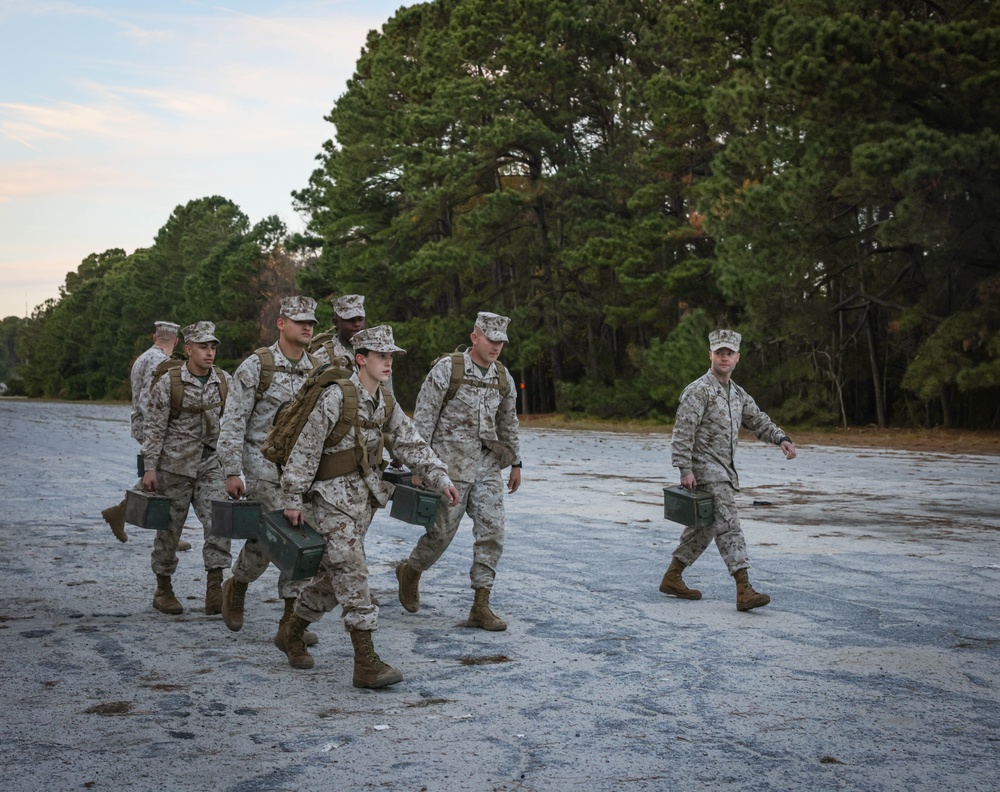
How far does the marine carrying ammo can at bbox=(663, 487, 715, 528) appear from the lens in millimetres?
8422

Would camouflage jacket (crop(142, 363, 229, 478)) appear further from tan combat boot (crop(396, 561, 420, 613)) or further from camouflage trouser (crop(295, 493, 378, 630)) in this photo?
camouflage trouser (crop(295, 493, 378, 630))

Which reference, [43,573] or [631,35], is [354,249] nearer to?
[631,35]

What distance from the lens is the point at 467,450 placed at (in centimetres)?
811

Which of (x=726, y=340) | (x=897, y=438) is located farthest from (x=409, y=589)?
(x=897, y=438)

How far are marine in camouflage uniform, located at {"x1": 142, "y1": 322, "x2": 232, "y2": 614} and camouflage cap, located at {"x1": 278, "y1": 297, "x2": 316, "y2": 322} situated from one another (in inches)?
37.7

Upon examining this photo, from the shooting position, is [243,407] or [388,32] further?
[388,32]

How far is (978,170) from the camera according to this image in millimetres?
Result: 26469

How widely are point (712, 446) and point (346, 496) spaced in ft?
11.5

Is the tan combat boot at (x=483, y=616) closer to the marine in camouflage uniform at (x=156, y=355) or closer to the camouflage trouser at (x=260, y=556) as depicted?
the camouflage trouser at (x=260, y=556)

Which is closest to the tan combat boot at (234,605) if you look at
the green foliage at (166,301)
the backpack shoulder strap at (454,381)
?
the backpack shoulder strap at (454,381)

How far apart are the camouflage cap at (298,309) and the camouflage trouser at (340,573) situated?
164cm

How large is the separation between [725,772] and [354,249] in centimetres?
5200

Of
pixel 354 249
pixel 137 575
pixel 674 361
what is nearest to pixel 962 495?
pixel 137 575

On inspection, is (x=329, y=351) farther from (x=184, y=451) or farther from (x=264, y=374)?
(x=184, y=451)
